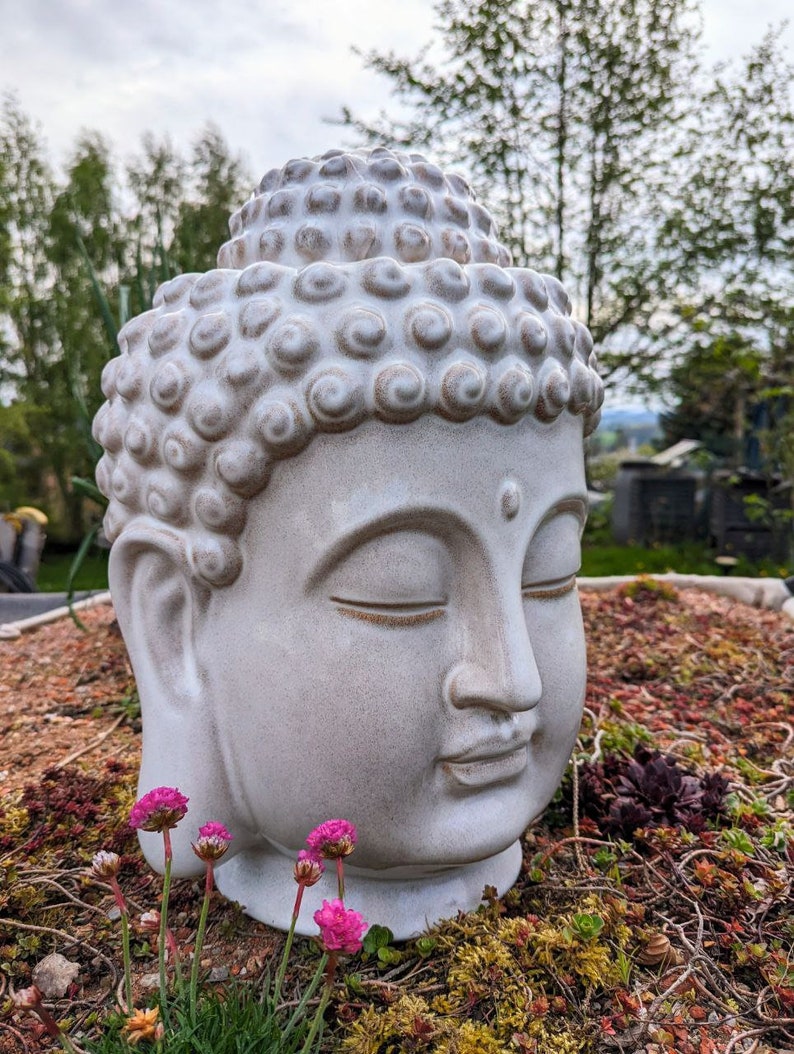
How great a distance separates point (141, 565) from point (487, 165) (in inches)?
280

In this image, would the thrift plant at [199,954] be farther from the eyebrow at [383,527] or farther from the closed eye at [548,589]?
the closed eye at [548,589]

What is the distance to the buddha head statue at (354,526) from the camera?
1.41 m

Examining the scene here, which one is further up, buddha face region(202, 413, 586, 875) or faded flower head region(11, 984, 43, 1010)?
buddha face region(202, 413, 586, 875)

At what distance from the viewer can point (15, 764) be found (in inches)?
101

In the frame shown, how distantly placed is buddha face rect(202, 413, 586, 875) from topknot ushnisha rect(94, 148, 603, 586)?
0.07 meters

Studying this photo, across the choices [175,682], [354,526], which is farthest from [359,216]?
[175,682]

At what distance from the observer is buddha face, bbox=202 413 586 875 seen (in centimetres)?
142

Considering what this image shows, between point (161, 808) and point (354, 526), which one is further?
point (354, 526)

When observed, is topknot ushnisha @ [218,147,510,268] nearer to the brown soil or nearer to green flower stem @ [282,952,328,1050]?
green flower stem @ [282,952,328,1050]

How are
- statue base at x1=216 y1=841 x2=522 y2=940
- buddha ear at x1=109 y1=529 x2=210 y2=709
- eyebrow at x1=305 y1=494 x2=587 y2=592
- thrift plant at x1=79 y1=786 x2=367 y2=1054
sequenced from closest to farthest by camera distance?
thrift plant at x1=79 y1=786 x2=367 y2=1054, eyebrow at x1=305 y1=494 x2=587 y2=592, buddha ear at x1=109 y1=529 x2=210 y2=709, statue base at x1=216 y1=841 x2=522 y2=940

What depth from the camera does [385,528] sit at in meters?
1.41

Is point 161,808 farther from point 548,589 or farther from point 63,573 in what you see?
point 63,573

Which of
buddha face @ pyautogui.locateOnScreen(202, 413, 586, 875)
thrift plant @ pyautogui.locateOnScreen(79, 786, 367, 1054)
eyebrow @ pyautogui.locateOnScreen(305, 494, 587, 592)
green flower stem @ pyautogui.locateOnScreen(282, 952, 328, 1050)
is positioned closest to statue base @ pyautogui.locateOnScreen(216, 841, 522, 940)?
buddha face @ pyautogui.locateOnScreen(202, 413, 586, 875)

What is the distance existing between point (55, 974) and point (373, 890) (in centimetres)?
71
